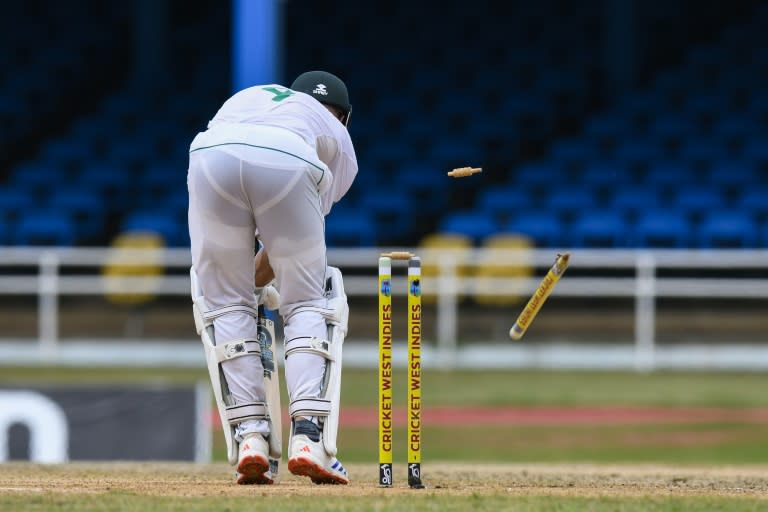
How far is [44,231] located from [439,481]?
1273cm

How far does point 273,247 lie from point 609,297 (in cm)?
1220

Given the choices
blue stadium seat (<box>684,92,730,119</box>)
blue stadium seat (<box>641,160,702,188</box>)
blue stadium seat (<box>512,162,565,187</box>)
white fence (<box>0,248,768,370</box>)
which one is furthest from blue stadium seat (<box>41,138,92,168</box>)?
blue stadium seat (<box>684,92,730,119</box>)

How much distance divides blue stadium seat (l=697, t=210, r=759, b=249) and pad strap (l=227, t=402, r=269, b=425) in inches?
478

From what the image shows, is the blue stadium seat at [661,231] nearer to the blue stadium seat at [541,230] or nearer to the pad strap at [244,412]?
the blue stadium seat at [541,230]

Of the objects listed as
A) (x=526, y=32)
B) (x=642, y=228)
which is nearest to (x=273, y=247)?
(x=642, y=228)

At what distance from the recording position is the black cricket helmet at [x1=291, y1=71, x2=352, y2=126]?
21.7 feet

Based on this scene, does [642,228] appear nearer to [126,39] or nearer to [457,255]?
[457,255]

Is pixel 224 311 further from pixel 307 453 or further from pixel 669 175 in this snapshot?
pixel 669 175

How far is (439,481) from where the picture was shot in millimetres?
7176

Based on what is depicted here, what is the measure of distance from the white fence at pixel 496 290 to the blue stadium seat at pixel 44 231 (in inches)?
23.5

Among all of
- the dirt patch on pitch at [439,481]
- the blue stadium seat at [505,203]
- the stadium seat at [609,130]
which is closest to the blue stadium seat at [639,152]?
the stadium seat at [609,130]

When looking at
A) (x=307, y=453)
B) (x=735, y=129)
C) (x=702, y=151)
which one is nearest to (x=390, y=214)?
(x=702, y=151)

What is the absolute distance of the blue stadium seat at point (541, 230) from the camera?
17.9 m

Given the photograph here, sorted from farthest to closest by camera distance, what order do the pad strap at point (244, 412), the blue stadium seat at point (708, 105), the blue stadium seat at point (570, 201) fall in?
1. the blue stadium seat at point (708, 105)
2. the blue stadium seat at point (570, 201)
3. the pad strap at point (244, 412)
